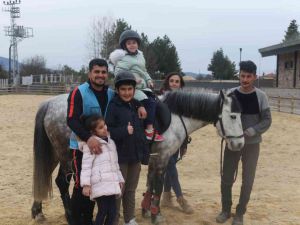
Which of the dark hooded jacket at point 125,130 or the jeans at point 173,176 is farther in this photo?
the jeans at point 173,176

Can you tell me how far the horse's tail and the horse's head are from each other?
1.97 m

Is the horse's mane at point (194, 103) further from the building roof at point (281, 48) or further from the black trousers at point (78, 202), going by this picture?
the building roof at point (281, 48)

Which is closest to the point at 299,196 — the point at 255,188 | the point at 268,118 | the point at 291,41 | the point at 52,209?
the point at 255,188

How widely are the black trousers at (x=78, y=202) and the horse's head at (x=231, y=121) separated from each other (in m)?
1.60

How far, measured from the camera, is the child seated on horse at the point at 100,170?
3.24m

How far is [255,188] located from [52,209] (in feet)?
10.7

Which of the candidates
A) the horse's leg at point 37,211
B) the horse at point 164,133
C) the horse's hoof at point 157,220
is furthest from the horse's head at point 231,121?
the horse's leg at point 37,211

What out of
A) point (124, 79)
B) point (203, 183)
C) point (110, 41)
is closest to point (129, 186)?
point (124, 79)

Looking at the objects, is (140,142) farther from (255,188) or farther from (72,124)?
(255,188)

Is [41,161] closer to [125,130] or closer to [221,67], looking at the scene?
[125,130]

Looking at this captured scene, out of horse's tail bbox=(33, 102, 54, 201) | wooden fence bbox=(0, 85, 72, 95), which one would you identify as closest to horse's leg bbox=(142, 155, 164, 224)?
horse's tail bbox=(33, 102, 54, 201)

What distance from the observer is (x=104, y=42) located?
1230 inches

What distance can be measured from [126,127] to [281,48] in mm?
24731

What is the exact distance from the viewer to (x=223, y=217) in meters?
4.74
